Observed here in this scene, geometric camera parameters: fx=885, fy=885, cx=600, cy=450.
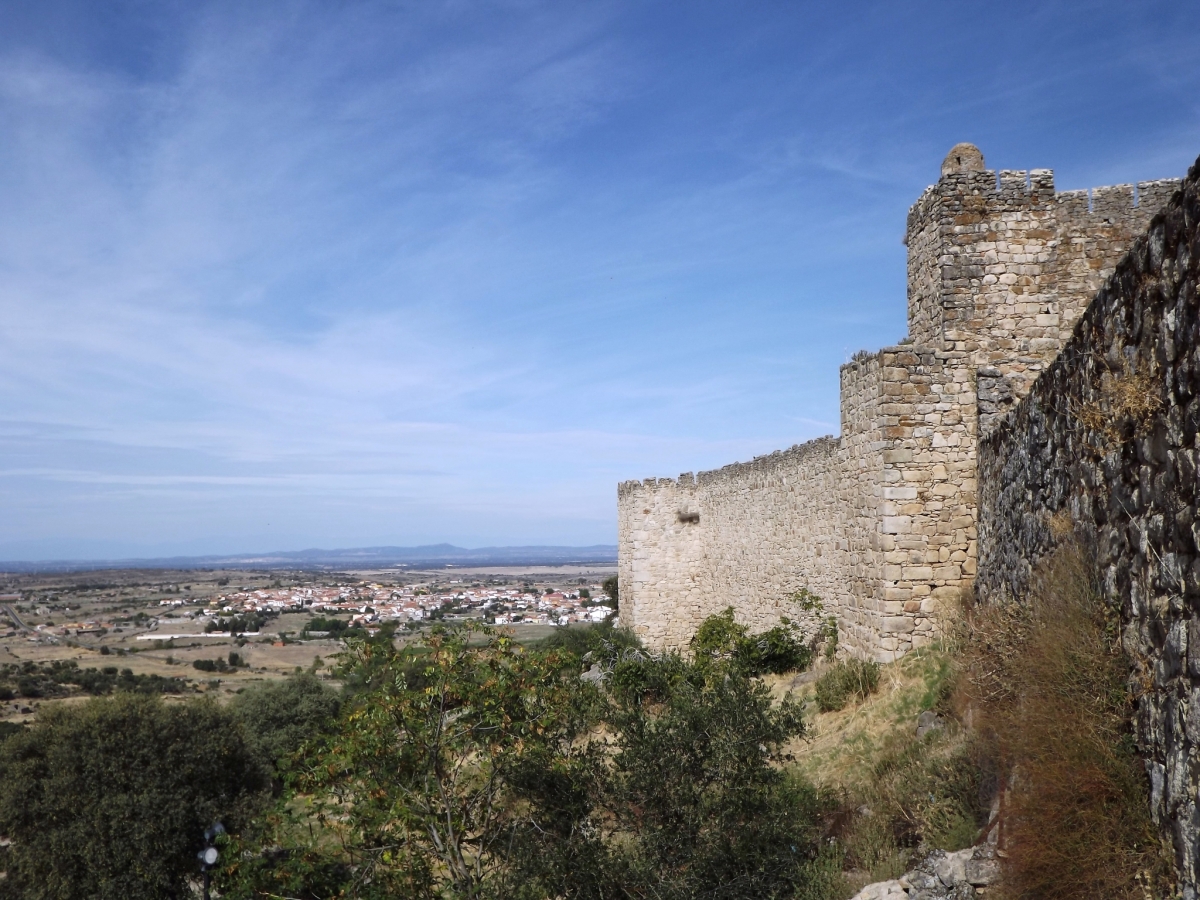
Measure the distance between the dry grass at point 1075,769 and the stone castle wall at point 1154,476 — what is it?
12 centimetres

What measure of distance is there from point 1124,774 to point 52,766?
2289cm

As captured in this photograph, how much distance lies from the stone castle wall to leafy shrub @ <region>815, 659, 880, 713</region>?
206 inches

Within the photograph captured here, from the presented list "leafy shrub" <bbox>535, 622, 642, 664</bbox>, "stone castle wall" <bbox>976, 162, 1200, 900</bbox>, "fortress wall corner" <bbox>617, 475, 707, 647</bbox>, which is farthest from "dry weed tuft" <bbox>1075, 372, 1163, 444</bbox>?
"fortress wall corner" <bbox>617, 475, 707, 647</bbox>

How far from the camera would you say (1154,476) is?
3.92m

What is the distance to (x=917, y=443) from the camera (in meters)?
10.1

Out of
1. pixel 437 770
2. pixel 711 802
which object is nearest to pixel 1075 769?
pixel 711 802

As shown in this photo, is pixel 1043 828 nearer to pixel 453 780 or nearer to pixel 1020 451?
pixel 1020 451

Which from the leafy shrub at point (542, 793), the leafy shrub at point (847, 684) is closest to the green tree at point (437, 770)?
the leafy shrub at point (542, 793)

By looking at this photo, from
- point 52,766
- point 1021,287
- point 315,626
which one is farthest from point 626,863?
point 315,626

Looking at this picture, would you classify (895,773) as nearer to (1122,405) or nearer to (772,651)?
(1122,405)

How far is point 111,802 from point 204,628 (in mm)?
74349

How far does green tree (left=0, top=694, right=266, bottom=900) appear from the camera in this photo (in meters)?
19.6

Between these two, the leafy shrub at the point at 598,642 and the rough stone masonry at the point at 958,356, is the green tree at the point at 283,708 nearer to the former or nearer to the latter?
the leafy shrub at the point at 598,642

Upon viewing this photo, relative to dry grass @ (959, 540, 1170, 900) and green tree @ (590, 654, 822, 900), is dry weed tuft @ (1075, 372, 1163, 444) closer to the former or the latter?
dry grass @ (959, 540, 1170, 900)
